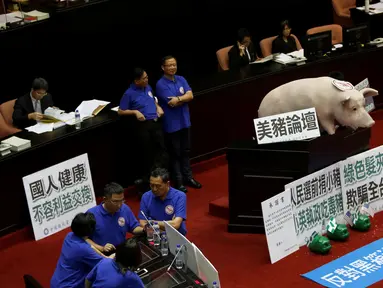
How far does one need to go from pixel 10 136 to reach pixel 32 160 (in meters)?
0.43

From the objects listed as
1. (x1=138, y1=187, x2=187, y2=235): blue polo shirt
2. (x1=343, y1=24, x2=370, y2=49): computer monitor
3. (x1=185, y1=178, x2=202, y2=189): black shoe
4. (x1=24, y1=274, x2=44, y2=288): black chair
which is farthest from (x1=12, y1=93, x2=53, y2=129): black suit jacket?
(x1=343, y1=24, x2=370, y2=49): computer monitor

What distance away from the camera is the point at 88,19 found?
38.5ft

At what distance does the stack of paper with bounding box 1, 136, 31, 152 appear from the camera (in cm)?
942

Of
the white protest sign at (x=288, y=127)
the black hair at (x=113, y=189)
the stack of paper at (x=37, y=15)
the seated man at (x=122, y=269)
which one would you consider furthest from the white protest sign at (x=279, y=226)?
the stack of paper at (x=37, y=15)

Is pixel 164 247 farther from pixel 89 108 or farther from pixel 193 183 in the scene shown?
pixel 89 108

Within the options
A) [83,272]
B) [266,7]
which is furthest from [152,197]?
[266,7]

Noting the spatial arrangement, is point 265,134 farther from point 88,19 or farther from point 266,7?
point 266,7

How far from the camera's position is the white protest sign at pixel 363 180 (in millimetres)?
9266

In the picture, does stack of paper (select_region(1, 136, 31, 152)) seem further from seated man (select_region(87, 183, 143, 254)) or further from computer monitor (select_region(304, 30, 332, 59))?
computer monitor (select_region(304, 30, 332, 59))

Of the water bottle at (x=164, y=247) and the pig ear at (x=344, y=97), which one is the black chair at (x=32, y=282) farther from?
the pig ear at (x=344, y=97)

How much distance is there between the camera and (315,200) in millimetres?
9039

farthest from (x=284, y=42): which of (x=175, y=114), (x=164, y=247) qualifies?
(x=164, y=247)

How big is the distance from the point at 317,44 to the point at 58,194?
13.9 feet

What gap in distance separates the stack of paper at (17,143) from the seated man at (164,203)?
1.90 metres
